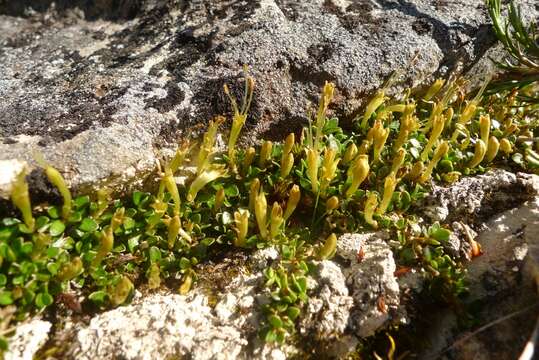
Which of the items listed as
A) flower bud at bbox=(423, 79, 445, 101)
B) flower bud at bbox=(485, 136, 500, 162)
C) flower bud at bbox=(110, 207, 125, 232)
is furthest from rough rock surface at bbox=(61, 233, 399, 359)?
flower bud at bbox=(423, 79, 445, 101)

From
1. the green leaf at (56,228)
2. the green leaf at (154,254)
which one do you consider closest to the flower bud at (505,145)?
the green leaf at (154,254)

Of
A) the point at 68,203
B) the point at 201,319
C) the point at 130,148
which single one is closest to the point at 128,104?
the point at 130,148

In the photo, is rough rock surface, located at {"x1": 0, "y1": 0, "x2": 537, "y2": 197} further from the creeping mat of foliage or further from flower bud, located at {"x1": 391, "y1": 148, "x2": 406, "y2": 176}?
flower bud, located at {"x1": 391, "y1": 148, "x2": 406, "y2": 176}

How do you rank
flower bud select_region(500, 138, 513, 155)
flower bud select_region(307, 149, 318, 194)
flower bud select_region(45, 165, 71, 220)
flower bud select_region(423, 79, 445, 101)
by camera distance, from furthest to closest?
1. flower bud select_region(423, 79, 445, 101)
2. flower bud select_region(500, 138, 513, 155)
3. flower bud select_region(307, 149, 318, 194)
4. flower bud select_region(45, 165, 71, 220)

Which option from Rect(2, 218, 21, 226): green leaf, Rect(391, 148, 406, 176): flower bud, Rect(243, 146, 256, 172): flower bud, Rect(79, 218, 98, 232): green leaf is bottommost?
Rect(79, 218, 98, 232): green leaf

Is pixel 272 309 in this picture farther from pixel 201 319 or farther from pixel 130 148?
pixel 130 148

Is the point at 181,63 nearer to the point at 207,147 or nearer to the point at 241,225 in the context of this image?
the point at 207,147

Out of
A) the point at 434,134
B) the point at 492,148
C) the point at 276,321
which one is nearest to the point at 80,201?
the point at 276,321
